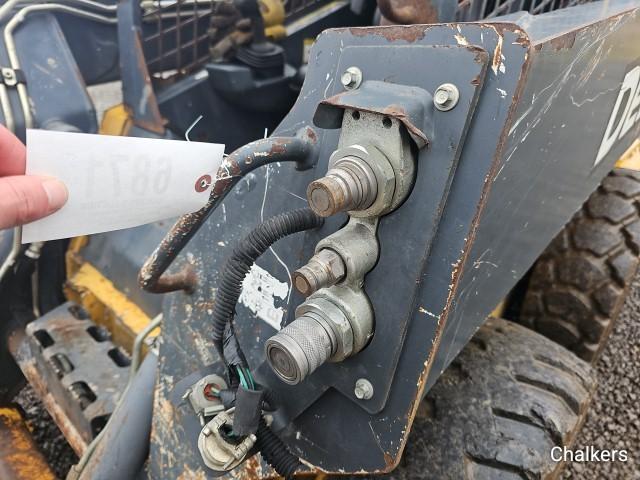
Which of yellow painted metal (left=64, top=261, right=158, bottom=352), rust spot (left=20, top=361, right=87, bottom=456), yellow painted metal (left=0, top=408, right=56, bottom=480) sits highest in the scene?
yellow painted metal (left=64, top=261, right=158, bottom=352)

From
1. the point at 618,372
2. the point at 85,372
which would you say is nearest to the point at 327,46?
the point at 85,372

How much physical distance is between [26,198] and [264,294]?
41cm

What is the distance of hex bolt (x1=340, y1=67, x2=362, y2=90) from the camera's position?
68cm

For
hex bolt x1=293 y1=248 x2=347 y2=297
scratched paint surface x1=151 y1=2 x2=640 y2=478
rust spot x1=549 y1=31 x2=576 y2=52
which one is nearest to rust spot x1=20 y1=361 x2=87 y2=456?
scratched paint surface x1=151 y1=2 x2=640 y2=478

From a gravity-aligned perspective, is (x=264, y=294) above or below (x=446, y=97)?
below

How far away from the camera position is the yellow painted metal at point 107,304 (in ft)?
4.79

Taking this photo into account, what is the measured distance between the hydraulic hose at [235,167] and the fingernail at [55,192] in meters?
0.19

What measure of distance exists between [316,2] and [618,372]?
1995 mm

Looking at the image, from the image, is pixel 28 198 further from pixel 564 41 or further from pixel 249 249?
pixel 564 41

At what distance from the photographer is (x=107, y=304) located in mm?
1510

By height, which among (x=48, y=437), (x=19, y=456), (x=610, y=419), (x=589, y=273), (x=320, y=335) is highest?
(x=320, y=335)

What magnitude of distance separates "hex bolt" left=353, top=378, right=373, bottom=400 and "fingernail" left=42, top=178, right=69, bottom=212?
44cm

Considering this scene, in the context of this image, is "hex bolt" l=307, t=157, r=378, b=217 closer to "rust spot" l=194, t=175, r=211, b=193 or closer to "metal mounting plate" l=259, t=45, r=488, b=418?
"metal mounting plate" l=259, t=45, r=488, b=418

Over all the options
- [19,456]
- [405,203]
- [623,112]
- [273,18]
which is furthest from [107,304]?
[623,112]
